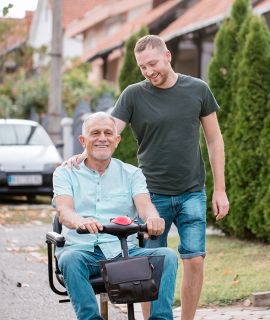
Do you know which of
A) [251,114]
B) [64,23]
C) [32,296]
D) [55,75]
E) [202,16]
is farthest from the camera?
[64,23]

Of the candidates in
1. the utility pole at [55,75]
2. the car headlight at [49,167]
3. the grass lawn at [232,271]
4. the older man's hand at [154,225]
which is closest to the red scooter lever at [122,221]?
the older man's hand at [154,225]

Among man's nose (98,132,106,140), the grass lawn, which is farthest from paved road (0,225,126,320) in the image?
man's nose (98,132,106,140)

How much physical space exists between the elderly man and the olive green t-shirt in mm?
535

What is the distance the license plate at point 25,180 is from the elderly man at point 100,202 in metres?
11.8

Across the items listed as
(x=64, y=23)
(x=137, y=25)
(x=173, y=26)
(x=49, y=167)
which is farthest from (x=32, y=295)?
(x=64, y=23)

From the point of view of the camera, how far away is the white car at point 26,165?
58.0 feet

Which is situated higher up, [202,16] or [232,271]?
[202,16]

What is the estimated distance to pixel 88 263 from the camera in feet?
18.4

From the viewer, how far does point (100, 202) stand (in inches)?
229

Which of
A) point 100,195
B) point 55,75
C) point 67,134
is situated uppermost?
point 55,75

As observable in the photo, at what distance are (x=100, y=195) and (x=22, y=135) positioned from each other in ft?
44.7

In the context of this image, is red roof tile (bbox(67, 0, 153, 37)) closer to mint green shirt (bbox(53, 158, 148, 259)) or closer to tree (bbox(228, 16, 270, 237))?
tree (bbox(228, 16, 270, 237))

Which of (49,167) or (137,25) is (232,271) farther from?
(137,25)

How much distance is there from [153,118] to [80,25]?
138 ft
